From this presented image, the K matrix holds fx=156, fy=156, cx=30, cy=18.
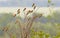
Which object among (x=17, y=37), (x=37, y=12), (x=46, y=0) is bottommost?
(x=17, y=37)

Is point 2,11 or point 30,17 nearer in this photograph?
point 30,17

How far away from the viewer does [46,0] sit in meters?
1.54

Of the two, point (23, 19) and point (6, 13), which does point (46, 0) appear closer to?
point (23, 19)

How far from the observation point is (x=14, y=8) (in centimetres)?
155

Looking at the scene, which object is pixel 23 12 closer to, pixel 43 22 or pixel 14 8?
pixel 14 8

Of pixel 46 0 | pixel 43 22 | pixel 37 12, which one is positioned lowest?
pixel 43 22

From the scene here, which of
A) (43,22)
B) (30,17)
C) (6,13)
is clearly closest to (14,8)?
(6,13)

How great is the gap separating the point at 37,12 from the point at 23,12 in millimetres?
141

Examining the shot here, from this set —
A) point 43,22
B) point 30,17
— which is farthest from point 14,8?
point 43,22

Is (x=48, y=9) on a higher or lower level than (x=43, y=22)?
higher

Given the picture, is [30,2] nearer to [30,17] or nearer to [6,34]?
[30,17]

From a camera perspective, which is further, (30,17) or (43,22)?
(43,22)

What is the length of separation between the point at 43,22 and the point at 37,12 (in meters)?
0.12

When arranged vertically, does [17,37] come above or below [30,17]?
below
